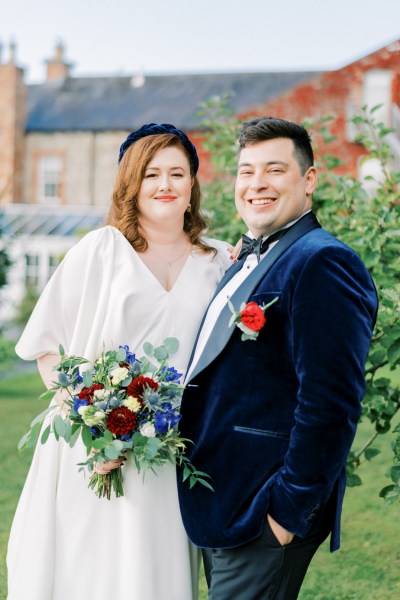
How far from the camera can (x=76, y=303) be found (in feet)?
10.6

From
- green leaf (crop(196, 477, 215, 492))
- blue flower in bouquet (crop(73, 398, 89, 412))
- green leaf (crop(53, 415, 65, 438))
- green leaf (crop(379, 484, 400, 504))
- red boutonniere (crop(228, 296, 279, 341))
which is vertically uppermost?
red boutonniere (crop(228, 296, 279, 341))

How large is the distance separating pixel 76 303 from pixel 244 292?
31.8 inches

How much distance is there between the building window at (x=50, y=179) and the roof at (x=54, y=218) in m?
0.80

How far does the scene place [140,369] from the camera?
280 cm

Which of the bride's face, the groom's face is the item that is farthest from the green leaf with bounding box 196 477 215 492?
the bride's face

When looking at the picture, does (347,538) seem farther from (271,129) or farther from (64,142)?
(64,142)

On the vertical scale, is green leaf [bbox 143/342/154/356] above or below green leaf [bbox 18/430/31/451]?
above

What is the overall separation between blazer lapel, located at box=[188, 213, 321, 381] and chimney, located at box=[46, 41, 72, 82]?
31.8 m

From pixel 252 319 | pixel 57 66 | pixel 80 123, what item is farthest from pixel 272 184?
pixel 57 66

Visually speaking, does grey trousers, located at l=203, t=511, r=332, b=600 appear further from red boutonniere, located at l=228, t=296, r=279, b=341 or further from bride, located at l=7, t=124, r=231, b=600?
red boutonniere, located at l=228, t=296, r=279, b=341

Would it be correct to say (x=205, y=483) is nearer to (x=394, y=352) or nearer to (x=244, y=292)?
(x=244, y=292)

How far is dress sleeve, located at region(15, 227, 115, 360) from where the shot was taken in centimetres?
318

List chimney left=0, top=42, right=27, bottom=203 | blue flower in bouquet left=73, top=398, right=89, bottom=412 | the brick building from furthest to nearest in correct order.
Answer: chimney left=0, top=42, right=27, bottom=203
the brick building
blue flower in bouquet left=73, top=398, right=89, bottom=412

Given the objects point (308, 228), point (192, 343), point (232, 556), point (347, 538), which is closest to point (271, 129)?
point (308, 228)
